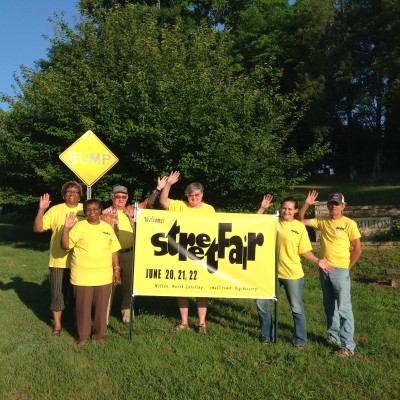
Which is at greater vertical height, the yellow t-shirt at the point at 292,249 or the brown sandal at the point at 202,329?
the yellow t-shirt at the point at 292,249

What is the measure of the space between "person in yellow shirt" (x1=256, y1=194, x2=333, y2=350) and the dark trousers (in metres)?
1.82

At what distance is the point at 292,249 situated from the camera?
5395mm

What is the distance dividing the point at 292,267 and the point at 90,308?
7.81 ft

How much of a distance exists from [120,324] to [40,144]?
983 cm

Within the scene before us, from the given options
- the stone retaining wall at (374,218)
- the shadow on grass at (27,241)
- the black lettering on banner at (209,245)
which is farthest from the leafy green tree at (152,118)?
the black lettering on banner at (209,245)

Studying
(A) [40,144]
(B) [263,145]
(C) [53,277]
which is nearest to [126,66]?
(A) [40,144]

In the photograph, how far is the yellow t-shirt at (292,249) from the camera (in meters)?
5.37

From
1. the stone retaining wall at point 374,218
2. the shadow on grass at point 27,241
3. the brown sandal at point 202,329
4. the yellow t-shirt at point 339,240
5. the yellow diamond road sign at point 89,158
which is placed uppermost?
the yellow diamond road sign at point 89,158

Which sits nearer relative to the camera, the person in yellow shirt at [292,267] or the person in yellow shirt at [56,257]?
the person in yellow shirt at [292,267]

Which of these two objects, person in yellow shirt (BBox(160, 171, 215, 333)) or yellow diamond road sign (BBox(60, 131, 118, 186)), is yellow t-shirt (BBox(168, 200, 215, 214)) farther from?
yellow diamond road sign (BBox(60, 131, 118, 186))

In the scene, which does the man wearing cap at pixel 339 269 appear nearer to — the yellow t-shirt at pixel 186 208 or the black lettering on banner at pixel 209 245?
the black lettering on banner at pixel 209 245

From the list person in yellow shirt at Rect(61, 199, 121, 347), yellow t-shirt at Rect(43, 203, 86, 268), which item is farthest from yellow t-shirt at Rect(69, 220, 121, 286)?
yellow t-shirt at Rect(43, 203, 86, 268)

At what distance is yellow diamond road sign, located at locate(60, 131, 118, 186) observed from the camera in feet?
26.2

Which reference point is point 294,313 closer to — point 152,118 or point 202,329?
point 202,329
